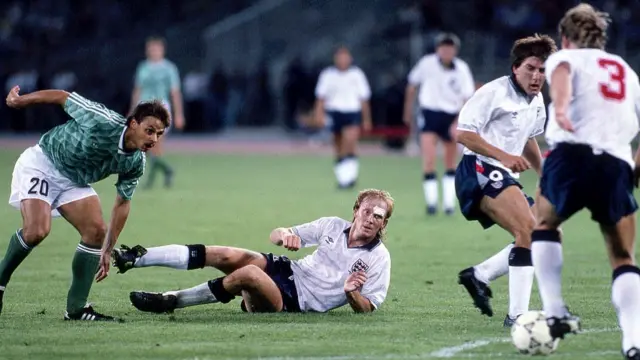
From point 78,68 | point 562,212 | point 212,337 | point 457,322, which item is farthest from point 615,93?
point 78,68

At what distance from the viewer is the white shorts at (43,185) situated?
29.0 ft

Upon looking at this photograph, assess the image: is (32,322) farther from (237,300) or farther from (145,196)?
(145,196)

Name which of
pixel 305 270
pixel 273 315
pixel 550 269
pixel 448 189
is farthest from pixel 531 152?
pixel 448 189

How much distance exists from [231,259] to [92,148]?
1.27 m

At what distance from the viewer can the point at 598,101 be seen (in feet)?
23.4

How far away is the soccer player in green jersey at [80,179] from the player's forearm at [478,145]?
6.68 ft

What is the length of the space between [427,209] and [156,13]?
→ 23.7 metres

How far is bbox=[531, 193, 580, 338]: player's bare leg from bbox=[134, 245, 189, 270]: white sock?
266 centimetres

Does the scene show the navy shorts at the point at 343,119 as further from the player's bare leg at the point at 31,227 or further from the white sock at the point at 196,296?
the player's bare leg at the point at 31,227

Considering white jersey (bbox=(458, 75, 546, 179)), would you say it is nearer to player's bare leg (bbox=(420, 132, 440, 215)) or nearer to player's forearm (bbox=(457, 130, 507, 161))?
player's forearm (bbox=(457, 130, 507, 161))

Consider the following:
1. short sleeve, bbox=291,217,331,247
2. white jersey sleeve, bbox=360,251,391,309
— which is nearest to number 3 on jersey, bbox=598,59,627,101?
white jersey sleeve, bbox=360,251,391,309

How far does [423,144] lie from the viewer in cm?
1764

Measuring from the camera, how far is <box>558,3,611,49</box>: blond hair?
281 inches

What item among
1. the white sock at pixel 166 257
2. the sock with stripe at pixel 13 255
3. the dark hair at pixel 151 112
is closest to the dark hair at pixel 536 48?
the dark hair at pixel 151 112
